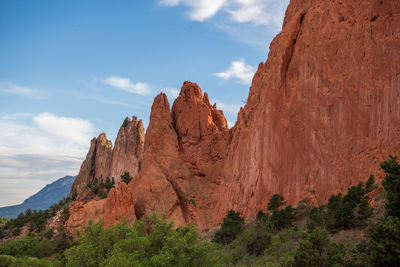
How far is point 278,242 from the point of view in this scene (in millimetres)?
23641

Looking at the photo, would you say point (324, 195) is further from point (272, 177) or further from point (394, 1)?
point (394, 1)

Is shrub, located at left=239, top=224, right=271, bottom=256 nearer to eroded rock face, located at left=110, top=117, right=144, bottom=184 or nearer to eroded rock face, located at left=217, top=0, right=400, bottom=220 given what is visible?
eroded rock face, located at left=217, top=0, right=400, bottom=220

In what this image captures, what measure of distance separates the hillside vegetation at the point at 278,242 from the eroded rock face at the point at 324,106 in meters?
4.33

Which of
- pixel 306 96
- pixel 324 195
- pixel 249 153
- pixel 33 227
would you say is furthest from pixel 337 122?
pixel 33 227

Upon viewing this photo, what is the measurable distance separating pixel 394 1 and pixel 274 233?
23661 millimetres

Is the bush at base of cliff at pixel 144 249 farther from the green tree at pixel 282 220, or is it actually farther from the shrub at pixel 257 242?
the green tree at pixel 282 220

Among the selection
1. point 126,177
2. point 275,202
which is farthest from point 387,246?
point 126,177

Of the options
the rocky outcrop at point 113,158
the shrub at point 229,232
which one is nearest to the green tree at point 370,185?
the shrub at point 229,232

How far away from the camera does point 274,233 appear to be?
89.0ft

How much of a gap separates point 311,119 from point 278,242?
14725 millimetres

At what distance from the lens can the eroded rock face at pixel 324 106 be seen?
30.3 metres

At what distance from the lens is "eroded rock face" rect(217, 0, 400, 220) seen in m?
30.3

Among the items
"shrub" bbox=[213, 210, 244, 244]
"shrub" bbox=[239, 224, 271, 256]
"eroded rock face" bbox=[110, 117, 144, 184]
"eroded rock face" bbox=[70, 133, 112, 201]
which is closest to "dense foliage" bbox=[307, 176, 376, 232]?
"shrub" bbox=[239, 224, 271, 256]

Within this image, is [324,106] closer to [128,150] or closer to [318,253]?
[318,253]
